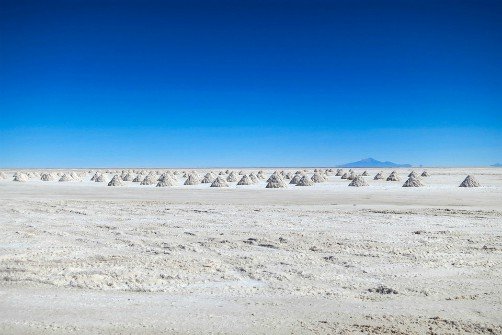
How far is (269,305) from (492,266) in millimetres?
3875

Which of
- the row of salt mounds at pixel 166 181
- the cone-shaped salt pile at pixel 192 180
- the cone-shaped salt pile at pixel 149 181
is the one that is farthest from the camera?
the cone-shaped salt pile at pixel 149 181

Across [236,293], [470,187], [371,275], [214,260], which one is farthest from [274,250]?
[470,187]

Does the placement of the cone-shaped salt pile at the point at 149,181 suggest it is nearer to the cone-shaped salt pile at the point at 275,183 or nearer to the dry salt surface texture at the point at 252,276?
the cone-shaped salt pile at the point at 275,183

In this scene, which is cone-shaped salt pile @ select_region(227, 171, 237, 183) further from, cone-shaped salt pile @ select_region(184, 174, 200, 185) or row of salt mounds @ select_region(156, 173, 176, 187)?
row of salt mounds @ select_region(156, 173, 176, 187)

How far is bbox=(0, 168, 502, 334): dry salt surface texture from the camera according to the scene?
518 centimetres

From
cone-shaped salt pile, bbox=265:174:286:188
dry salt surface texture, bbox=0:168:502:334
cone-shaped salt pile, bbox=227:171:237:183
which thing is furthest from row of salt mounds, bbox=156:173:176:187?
dry salt surface texture, bbox=0:168:502:334

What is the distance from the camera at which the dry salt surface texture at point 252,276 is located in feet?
17.0

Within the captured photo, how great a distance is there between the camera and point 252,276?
702 centimetres

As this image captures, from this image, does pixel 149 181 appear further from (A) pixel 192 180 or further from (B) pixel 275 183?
(B) pixel 275 183

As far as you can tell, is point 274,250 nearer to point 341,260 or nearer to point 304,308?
Answer: point 341,260

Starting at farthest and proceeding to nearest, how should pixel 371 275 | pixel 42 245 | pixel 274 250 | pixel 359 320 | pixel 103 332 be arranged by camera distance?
1. pixel 42 245
2. pixel 274 250
3. pixel 371 275
4. pixel 359 320
5. pixel 103 332

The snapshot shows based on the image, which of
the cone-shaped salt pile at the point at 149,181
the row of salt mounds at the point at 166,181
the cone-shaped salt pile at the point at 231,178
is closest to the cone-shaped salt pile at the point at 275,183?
the row of salt mounds at the point at 166,181

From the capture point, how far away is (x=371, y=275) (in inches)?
279

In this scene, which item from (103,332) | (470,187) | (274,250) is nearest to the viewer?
(103,332)
